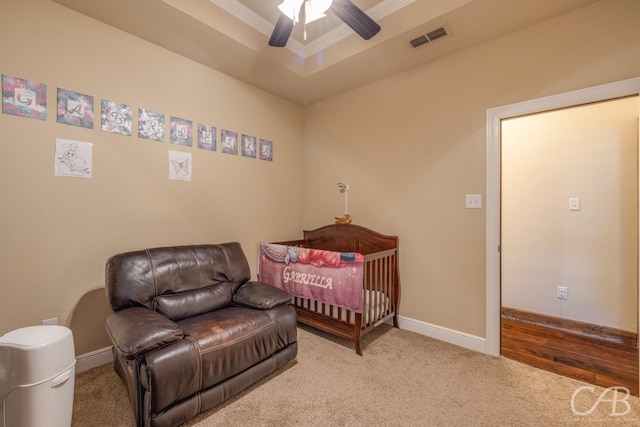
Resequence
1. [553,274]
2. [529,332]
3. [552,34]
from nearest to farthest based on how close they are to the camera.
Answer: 1. [552,34]
2. [529,332]
3. [553,274]

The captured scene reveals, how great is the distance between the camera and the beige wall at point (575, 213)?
262 cm

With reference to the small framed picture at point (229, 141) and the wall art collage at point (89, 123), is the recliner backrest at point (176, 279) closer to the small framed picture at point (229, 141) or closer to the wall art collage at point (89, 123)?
the wall art collage at point (89, 123)

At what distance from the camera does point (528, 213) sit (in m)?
3.23

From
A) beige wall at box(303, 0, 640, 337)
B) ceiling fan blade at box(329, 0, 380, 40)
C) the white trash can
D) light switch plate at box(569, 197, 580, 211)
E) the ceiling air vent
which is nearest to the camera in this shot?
the white trash can

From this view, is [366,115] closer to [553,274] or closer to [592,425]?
[553,274]

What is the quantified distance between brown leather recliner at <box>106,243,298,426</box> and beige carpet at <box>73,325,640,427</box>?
148 mm

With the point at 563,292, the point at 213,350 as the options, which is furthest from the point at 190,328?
the point at 563,292

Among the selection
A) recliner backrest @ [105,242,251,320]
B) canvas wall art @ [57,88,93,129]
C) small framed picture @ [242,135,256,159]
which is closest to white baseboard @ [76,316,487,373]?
recliner backrest @ [105,242,251,320]

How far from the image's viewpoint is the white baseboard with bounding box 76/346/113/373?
2037 millimetres

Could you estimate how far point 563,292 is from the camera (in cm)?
297

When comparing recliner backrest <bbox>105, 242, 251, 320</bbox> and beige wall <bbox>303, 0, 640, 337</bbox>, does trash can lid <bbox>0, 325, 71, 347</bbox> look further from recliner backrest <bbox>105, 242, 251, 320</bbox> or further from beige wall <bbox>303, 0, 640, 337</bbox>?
beige wall <bbox>303, 0, 640, 337</bbox>

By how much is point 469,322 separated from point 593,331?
1450 mm

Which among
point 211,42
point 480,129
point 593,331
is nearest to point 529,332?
point 593,331

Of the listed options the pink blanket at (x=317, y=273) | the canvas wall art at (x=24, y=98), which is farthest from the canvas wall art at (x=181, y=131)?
the pink blanket at (x=317, y=273)
